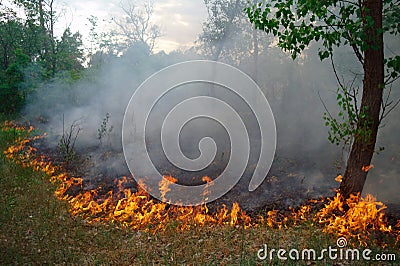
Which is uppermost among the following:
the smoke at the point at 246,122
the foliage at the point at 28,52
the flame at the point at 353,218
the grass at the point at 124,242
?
the foliage at the point at 28,52

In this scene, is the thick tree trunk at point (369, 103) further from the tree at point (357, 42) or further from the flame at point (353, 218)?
the flame at point (353, 218)

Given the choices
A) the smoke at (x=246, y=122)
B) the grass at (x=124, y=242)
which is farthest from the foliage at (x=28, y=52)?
the grass at (x=124, y=242)

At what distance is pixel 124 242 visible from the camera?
174 inches

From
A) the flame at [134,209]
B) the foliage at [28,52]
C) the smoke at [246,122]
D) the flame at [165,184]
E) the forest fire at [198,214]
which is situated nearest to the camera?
the forest fire at [198,214]

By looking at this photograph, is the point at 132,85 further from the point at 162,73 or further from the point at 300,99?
the point at 300,99

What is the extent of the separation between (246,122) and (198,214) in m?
8.10

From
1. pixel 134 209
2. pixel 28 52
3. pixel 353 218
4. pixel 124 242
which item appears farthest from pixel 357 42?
pixel 28 52

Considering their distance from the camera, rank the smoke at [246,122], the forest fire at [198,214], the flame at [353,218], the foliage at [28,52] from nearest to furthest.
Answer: the flame at [353,218], the forest fire at [198,214], the smoke at [246,122], the foliage at [28,52]

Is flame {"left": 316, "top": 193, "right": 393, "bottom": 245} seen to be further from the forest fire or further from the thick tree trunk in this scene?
the thick tree trunk

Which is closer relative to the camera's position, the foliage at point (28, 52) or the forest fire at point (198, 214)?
the forest fire at point (198, 214)

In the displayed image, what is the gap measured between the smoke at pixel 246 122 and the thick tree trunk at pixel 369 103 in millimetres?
1173

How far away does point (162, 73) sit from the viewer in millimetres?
15672

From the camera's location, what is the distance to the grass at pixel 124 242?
3.90 metres

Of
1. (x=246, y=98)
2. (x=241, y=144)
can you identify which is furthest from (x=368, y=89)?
(x=246, y=98)
